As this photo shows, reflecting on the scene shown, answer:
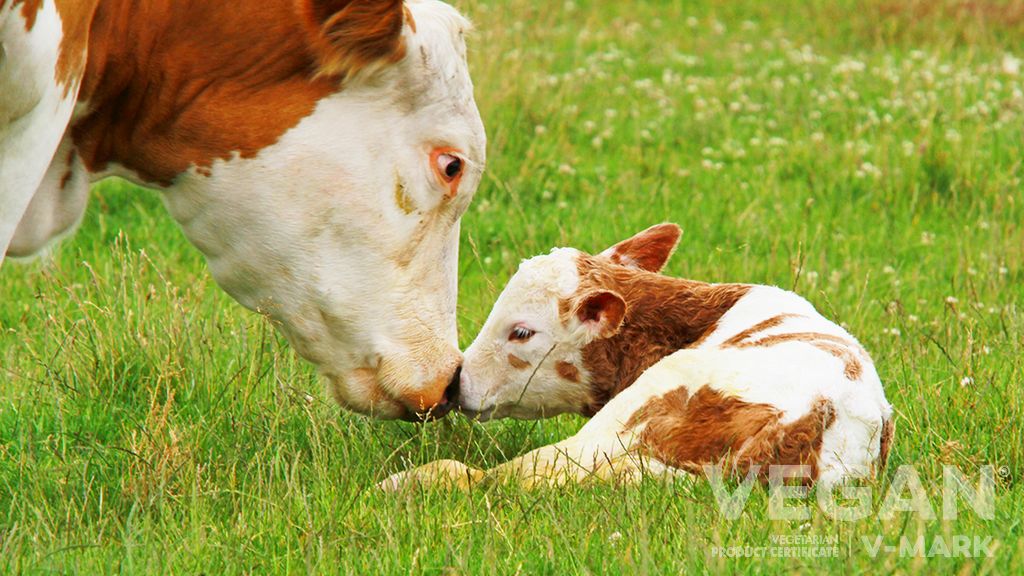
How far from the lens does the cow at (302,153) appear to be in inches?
151

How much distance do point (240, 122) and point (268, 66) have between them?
166 mm

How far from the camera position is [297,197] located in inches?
157

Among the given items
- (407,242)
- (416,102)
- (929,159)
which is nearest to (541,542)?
(407,242)

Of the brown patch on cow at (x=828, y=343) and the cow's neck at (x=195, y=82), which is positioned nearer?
the cow's neck at (x=195, y=82)

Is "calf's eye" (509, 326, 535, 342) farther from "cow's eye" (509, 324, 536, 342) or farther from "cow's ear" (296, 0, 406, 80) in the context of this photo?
"cow's ear" (296, 0, 406, 80)

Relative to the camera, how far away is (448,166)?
419 centimetres

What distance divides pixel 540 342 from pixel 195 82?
1.83 metres

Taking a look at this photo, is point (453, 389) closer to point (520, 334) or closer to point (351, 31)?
point (520, 334)

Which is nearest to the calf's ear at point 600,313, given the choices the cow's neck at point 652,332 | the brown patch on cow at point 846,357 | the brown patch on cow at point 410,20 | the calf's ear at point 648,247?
the cow's neck at point 652,332

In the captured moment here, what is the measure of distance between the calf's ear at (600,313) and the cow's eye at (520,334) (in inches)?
7.7

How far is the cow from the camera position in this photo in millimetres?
3832

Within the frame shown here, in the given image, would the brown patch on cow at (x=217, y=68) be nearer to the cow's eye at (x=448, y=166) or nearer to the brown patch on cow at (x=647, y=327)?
the cow's eye at (x=448, y=166)

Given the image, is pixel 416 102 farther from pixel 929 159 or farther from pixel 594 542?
pixel 929 159

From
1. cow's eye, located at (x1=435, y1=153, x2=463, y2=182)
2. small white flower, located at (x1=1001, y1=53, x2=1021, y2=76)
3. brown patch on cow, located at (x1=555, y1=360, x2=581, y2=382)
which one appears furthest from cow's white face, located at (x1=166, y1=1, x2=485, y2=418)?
small white flower, located at (x1=1001, y1=53, x2=1021, y2=76)
